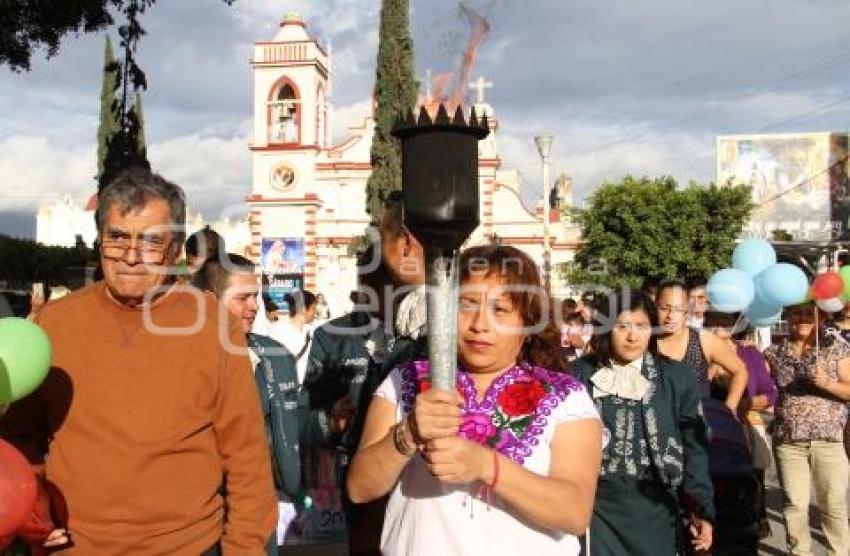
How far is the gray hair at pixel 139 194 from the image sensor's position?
10.3 feet

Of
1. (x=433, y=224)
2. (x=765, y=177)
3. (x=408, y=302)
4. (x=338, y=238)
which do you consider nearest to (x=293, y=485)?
(x=408, y=302)

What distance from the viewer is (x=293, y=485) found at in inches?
174

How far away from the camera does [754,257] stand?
7996 mm

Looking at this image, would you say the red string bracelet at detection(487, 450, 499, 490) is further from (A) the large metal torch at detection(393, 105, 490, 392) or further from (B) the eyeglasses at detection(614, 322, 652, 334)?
(B) the eyeglasses at detection(614, 322, 652, 334)

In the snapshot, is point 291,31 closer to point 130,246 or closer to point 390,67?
point 390,67

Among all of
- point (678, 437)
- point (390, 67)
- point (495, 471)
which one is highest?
point (390, 67)

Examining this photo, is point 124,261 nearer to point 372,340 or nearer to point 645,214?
point 372,340

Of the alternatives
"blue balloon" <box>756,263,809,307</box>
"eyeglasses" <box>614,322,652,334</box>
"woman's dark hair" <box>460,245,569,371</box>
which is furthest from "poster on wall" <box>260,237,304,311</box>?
"woman's dark hair" <box>460,245,569,371</box>

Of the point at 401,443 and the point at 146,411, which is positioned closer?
the point at 401,443

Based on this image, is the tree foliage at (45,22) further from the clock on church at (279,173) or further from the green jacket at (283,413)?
the clock on church at (279,173)

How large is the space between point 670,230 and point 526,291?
3599 cm

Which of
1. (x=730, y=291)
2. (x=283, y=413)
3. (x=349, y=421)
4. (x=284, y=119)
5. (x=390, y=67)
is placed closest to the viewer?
(x=349, y=421)

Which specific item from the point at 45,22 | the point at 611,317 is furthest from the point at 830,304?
the point at 45,22

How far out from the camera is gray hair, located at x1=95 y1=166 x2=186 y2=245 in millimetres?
3139
